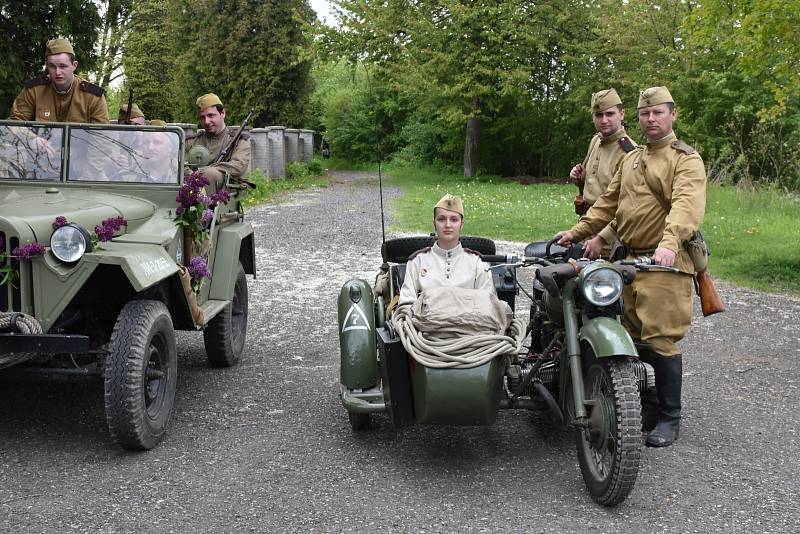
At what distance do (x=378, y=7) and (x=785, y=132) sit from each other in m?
14.4

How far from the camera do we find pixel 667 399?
17.0 ft

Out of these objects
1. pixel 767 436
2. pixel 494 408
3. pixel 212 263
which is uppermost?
pixel 212 263

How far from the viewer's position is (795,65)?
10.6 m

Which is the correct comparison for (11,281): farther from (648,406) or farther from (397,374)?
(648,406)

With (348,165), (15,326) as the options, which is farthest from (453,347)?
(348,165)

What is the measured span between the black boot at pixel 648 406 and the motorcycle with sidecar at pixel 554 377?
31 cm

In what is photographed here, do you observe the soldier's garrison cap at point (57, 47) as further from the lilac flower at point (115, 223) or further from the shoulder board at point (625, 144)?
the shoulder board at point (625, 144)

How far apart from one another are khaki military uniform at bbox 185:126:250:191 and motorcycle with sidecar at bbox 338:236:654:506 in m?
1.97

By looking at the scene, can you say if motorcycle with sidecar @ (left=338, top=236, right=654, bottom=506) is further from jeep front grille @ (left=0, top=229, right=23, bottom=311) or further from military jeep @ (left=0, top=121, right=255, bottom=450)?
jeep front grille @ (left=0, top=229, right=23, bottom=311)

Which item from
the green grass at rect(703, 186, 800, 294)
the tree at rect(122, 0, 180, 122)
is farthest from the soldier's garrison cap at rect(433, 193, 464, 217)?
the tree at rect(122, 0, 180, 122)

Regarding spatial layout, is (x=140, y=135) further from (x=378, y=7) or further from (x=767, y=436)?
(x=378, y=7)

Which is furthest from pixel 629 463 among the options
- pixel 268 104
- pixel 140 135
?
pixel 268 104

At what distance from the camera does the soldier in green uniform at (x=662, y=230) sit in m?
5.05

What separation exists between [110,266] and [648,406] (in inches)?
124
